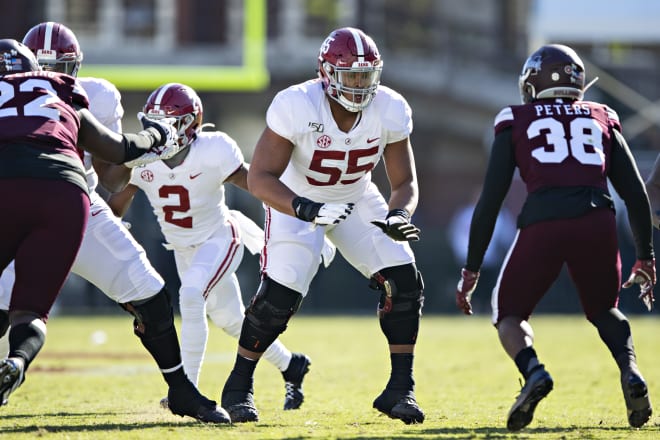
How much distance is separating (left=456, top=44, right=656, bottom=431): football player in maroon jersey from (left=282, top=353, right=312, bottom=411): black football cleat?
5.42ft

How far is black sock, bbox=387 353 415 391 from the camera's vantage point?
20.6 feet

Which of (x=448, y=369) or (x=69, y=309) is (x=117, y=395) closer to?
(x=448, y=369)

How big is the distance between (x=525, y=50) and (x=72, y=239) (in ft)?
66.8

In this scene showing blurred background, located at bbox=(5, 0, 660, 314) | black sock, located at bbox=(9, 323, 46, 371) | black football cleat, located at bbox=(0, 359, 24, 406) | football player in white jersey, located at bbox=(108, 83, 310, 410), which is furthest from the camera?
blurred background, located at bbox=(5, 0, 660, 314)

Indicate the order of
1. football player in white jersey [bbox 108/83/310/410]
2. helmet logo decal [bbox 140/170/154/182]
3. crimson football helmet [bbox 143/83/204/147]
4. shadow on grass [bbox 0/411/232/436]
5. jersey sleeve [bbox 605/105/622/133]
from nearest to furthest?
shadow on grass [bbox 0/411/232/436] → jersey sleeve [bbox 605/105/622/133] → football player in white jersey [bbox 108/83/310/410] → crimson football helmet [bbox 143/83/204/147] → helmet logo decal [bbox 140/170/154/182]

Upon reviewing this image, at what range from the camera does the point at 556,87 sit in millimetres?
5895

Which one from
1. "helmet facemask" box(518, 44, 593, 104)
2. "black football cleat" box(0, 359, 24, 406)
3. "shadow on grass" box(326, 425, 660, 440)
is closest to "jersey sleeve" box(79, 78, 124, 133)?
"black football cleat" box(0, 359, 24, 406)

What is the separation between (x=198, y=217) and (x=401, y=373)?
6.14 feet

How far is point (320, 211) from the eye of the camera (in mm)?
5906

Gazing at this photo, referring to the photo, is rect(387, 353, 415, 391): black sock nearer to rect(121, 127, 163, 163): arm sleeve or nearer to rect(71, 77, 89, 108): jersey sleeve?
rect(121, 127, 163, 163): arm sleeve

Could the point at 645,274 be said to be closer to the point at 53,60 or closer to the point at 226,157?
the point at 226,157

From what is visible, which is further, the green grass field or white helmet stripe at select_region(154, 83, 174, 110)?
white helmet stripe at select_region(154, 83, 174, 110)

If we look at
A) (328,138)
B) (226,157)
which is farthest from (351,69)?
(226,157)

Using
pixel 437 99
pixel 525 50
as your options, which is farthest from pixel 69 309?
pixel 525 50
